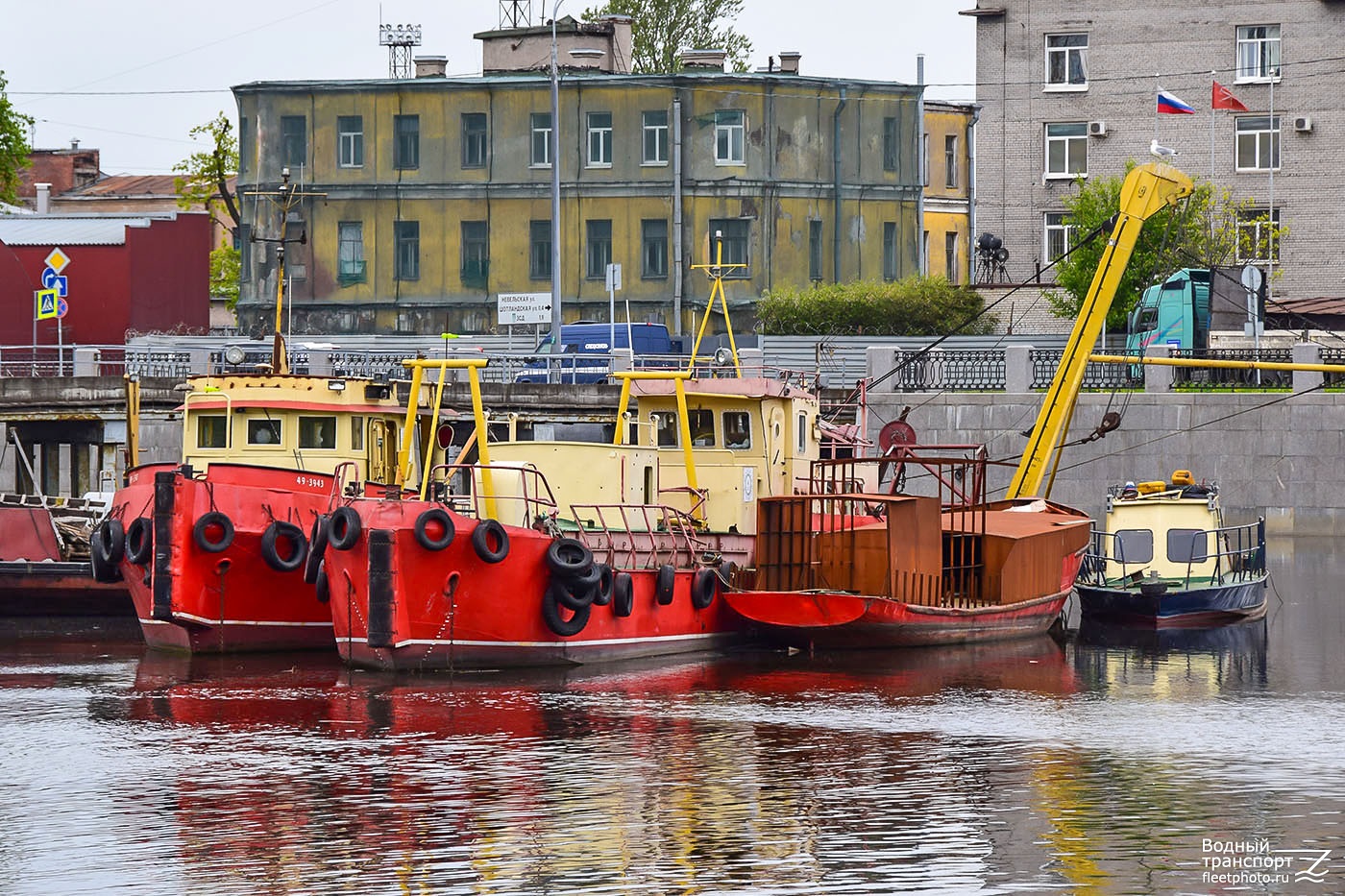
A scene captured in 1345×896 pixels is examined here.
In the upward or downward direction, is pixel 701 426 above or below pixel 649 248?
below

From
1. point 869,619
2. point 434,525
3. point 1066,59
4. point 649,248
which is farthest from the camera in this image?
point 1066,59

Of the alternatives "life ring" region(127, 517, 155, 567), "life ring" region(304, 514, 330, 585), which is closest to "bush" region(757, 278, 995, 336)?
"life ring" region(127, 517, 155, 567)

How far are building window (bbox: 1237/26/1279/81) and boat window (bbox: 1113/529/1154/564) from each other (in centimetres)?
3084

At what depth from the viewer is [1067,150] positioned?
6138 centimetres

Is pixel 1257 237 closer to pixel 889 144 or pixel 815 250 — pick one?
pixel 889 144

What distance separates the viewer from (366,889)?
48.8 ft

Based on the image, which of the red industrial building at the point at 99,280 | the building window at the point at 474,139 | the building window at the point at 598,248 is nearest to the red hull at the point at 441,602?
the red industrial building at the point at 99,280

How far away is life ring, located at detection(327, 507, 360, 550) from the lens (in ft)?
78.0

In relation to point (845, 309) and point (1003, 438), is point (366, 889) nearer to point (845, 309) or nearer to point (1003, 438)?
point (1003, 438)

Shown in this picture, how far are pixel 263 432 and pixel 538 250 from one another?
28.8m

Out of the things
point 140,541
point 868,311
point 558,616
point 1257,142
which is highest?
point 1257,142

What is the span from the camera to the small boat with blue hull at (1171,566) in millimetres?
31438

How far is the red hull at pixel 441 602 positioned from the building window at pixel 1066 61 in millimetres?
39713

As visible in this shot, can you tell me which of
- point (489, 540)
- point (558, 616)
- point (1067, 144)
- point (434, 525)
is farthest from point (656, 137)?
point (434, 525)
